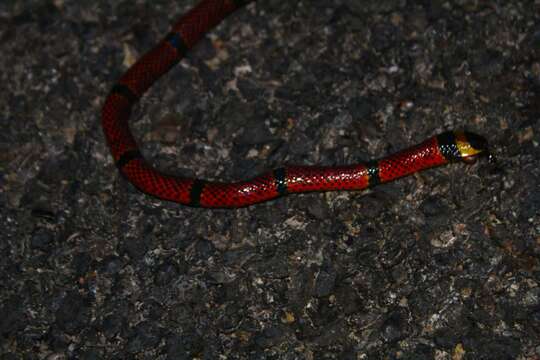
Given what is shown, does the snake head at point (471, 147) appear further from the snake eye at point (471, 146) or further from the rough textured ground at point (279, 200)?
the rough textured ground at point (279, 200)

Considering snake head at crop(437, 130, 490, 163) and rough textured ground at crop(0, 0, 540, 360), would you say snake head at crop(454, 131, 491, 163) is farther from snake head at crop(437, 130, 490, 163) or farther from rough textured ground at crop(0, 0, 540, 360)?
rough textured ground at crop(0, 0, 540, 360)

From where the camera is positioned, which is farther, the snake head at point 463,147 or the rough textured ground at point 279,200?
the snake head at point 463,147

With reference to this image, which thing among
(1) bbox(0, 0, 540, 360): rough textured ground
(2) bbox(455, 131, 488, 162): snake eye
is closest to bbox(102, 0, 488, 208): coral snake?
(2) bbox(455, 131, 488, 162): snake eye

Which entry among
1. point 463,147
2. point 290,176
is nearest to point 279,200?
point 290,176

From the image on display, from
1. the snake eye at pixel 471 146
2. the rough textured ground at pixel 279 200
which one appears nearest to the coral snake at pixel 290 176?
the snake eye at pixel 471 146

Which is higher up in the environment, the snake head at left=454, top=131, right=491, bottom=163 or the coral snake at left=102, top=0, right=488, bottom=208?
the coral snake at left=102, top=0, right=488, bottom=208

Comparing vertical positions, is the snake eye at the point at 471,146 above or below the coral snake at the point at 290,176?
below

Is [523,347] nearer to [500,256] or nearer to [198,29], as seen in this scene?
[500,256]

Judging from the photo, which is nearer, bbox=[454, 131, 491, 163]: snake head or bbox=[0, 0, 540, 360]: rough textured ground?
bbox=[0, 0, 540, 360]: rough textured ground

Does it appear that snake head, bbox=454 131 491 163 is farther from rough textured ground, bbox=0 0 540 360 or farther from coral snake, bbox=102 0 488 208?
rough textured ground, bbox=0 0 540 360
